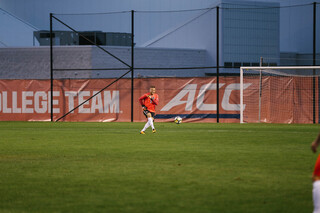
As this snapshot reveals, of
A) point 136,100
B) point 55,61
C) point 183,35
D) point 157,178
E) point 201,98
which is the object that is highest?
point 183,35

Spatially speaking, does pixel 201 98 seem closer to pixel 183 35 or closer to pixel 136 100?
pixel 136 100

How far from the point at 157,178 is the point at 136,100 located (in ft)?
68.6

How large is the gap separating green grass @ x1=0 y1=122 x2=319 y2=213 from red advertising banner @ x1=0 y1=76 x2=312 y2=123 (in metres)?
13.4

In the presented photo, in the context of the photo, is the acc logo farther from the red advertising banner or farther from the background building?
the background building

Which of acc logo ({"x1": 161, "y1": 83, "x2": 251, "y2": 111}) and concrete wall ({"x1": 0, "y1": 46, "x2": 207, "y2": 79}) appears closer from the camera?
acc logo ({"x1": 161, "y1": 83, "x2": 251, "y2": 111})

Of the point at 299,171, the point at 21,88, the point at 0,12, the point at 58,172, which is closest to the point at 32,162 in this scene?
the point at 58,172

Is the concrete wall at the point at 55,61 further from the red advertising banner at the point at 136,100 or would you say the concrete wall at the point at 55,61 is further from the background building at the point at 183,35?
the red advertising banner at the point at 136,100

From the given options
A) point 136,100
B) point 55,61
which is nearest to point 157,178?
point 136,100

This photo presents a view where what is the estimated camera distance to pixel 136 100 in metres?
28.8

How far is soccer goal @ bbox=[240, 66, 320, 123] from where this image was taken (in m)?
25.7

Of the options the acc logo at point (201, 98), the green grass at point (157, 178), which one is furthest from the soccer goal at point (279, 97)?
the green grass at point (157, 178)

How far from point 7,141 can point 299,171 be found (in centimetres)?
975

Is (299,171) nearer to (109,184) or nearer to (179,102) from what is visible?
(109,184)

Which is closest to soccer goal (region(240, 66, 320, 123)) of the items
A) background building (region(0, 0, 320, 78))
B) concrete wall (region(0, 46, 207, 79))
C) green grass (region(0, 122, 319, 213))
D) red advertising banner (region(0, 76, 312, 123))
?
red advertising banner (region(0, 76, 312, 123))
